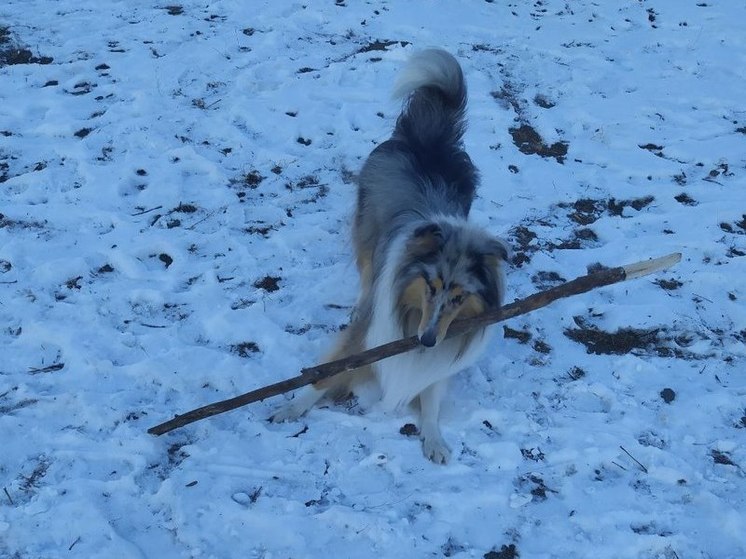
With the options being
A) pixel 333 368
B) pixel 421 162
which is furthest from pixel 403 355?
pixel 421 162

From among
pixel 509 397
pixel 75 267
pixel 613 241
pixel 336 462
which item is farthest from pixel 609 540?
pixel 75 267

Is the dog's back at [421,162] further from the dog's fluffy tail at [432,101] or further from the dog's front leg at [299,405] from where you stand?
the dog's front leg at [299,405]

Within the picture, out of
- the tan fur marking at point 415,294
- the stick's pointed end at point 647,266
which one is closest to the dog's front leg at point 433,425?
the tan fur marking at point 415,294

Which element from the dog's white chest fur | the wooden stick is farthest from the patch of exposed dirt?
A: the dog's white chest fur

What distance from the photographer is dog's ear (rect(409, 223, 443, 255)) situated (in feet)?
10.5

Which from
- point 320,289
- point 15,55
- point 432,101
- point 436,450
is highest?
point 432,101

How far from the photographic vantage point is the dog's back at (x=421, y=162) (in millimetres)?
4051

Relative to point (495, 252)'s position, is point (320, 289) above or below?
below

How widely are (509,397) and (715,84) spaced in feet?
16.2

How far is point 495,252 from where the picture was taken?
3.19 metres

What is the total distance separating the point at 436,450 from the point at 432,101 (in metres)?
2.35

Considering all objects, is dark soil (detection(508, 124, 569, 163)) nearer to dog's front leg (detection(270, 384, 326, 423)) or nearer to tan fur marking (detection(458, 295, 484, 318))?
tan fur marking (detection(458, 295, 484, 318))

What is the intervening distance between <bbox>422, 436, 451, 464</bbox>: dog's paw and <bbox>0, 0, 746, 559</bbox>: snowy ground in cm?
7

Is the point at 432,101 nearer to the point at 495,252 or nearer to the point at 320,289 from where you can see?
the point at 320,289
